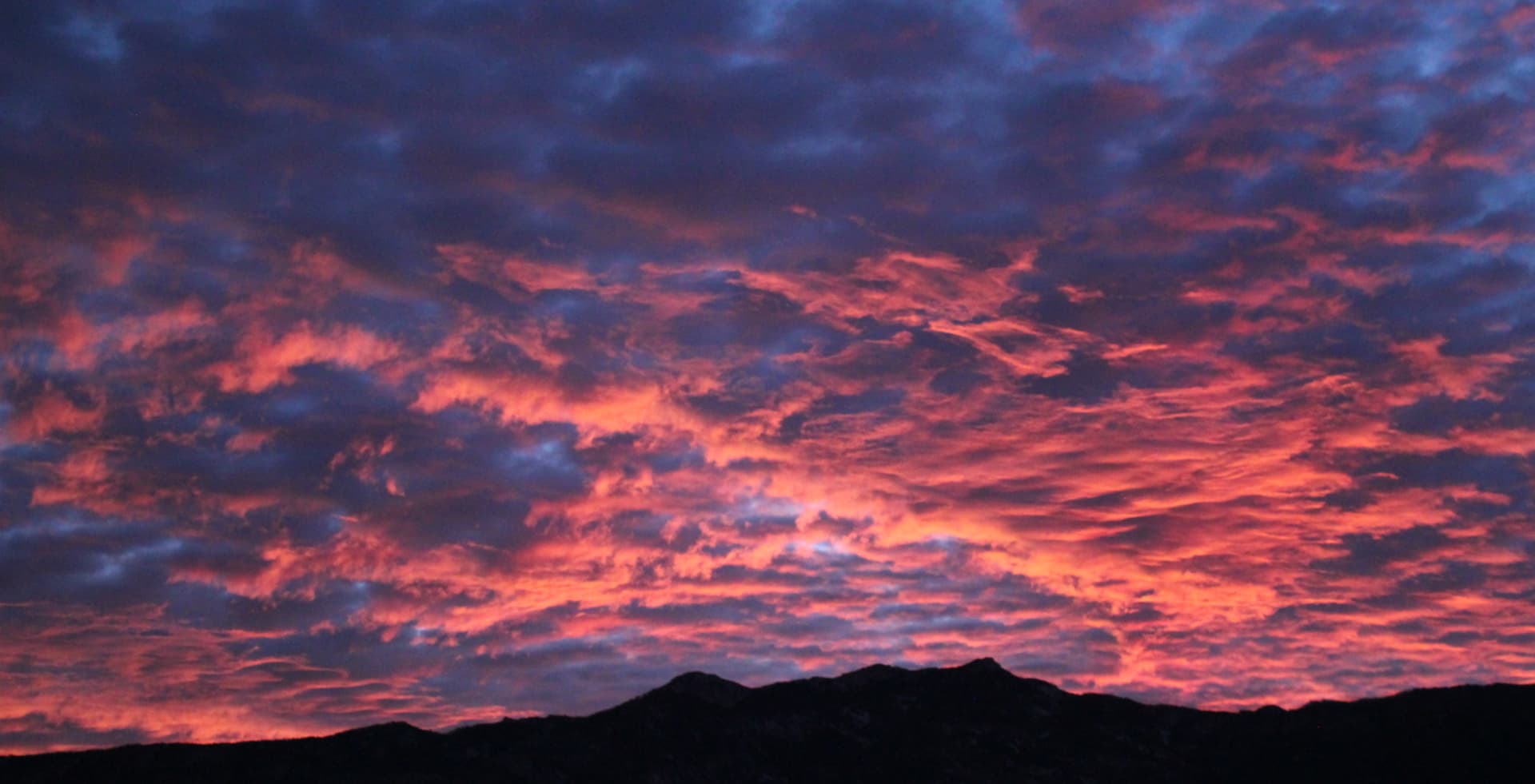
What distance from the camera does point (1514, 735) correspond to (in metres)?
60.3

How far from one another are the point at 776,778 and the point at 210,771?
29.1m

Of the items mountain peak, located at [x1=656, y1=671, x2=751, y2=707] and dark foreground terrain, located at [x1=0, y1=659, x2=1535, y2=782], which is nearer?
dark foreground terrain, located at [x1=0, y1=659, x2=1535, y2=782]

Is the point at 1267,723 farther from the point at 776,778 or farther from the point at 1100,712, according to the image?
the point at 776,778

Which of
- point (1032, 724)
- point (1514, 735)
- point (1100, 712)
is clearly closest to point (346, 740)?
point (1032, 724)

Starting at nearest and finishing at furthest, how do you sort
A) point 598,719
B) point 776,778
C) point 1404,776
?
point 1404,776 < point 776,778 < point 598,719

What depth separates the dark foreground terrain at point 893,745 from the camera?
6131cm

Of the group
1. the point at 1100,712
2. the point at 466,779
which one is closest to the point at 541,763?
the point at 466,779

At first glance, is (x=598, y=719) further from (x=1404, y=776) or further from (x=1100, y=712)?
(x=1404, y=776)

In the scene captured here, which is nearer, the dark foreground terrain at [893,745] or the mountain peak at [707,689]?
the dark foreground terrain at [893,745]

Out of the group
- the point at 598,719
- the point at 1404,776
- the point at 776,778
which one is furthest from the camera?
the point at 598,719

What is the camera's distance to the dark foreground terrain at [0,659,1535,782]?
61312 mm

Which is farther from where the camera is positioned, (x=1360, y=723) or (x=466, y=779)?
(x=1360, y=723)

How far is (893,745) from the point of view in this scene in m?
66.6

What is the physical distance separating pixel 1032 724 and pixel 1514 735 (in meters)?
23.8
